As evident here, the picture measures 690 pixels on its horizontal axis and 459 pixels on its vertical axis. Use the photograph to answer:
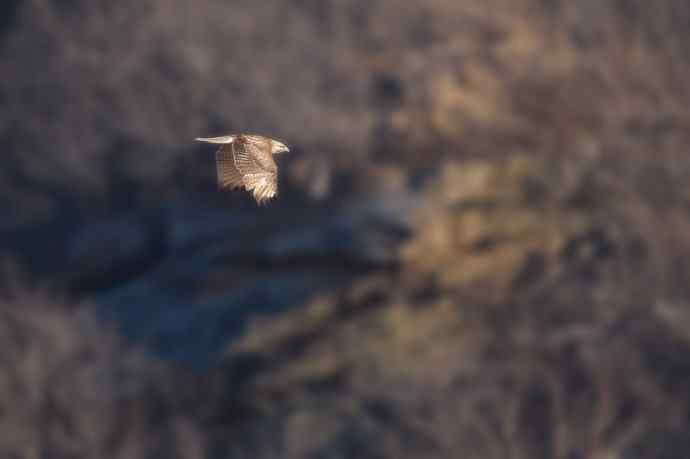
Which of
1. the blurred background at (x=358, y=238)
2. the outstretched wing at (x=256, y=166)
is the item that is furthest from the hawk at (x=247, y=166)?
the blurred background at (x=358, y=238)

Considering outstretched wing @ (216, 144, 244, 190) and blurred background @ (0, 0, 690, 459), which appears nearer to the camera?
outstretched wing @ (216, 144, 244, 190)

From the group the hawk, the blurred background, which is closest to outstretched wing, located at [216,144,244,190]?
the hawk

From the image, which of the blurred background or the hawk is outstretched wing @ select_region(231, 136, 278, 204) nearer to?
the hawk

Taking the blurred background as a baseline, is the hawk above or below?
above

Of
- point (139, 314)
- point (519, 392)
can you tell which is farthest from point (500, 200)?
point (139, 314)

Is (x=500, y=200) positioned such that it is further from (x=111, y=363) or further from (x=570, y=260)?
(x=111, y=363)
